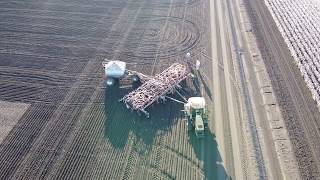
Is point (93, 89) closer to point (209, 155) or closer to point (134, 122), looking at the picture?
point (134, 122)

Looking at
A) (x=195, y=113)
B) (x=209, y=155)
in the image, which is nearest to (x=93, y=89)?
(x=195, y=113)

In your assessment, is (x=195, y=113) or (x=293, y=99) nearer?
(x=195, y=113)

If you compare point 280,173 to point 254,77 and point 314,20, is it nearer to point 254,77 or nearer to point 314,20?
point 254,77

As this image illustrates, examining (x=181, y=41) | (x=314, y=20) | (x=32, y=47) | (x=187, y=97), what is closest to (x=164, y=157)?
(x=187, y=97)

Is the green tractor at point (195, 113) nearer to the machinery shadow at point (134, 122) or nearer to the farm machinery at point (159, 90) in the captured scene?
the farm machinery at point (159, 90)

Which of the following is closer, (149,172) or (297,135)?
(149,172)
